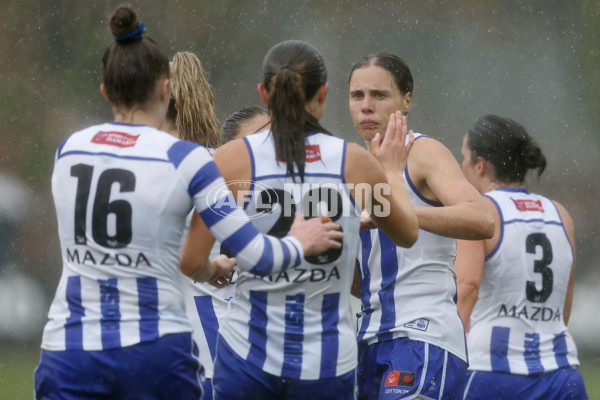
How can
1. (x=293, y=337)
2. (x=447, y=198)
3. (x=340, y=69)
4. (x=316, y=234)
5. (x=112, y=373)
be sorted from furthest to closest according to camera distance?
(x=340, y=69) < (x=447, y=198) < (x=293, y=337) < (x=316, y=234) < (x=112, y=373)

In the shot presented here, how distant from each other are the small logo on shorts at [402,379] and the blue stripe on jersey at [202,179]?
1.28 m

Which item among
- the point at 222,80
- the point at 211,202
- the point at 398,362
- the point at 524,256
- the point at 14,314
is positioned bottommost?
the point at 14,314

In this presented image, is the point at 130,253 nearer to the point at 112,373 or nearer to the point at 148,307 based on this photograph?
the point at 148,307

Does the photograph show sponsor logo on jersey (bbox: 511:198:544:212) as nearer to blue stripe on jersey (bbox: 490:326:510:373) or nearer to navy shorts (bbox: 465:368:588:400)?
blue stripe on jersey (bbox: 490:326:510:373)

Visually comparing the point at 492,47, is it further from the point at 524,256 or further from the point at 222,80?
the point at 524,256

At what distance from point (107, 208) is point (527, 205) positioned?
2.58m

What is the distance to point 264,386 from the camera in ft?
10.4

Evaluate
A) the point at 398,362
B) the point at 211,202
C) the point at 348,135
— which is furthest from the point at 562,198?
the point at 211,202

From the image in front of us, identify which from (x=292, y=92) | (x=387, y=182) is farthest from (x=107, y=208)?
(x=387, y=182)

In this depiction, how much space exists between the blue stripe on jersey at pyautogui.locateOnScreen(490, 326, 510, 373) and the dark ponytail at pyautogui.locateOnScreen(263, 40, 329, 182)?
2.02 meters

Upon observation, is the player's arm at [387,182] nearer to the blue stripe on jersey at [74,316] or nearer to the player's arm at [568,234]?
the blue stripe on jersey at [74,316]

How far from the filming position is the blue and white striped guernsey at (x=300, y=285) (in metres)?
3.17

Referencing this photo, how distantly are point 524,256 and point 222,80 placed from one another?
10.9m

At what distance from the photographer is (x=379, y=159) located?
3.55 m
